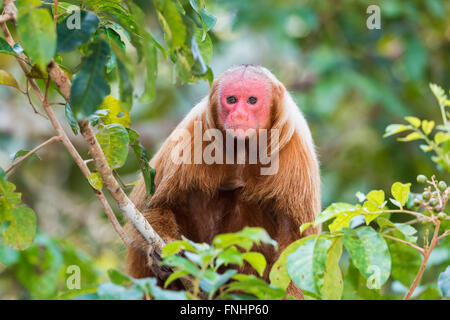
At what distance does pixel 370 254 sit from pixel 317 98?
4.87 metres

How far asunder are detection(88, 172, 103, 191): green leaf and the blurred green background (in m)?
3.96

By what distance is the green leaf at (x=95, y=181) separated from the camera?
2.79m

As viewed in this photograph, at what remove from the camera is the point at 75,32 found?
2.38 m

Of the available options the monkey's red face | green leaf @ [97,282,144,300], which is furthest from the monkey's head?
green leaf @ [97,282,144,300]

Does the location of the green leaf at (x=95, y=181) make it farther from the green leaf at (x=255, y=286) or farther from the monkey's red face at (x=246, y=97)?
the monkey's red face at (x=246, y=97)

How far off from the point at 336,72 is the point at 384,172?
61.0 inches

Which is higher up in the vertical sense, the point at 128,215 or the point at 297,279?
the point at 128,215

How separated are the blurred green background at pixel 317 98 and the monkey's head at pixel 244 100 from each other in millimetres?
3229

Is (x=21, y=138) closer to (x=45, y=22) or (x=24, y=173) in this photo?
(x=24, y=173)

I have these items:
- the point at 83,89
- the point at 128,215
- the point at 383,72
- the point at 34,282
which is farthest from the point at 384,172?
the point at 83,89

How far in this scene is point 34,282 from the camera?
4949 mm

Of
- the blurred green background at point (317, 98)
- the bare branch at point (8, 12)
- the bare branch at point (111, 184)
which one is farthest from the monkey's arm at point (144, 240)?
the blurred green background at point (317, 98)

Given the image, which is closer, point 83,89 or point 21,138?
point 83,89
